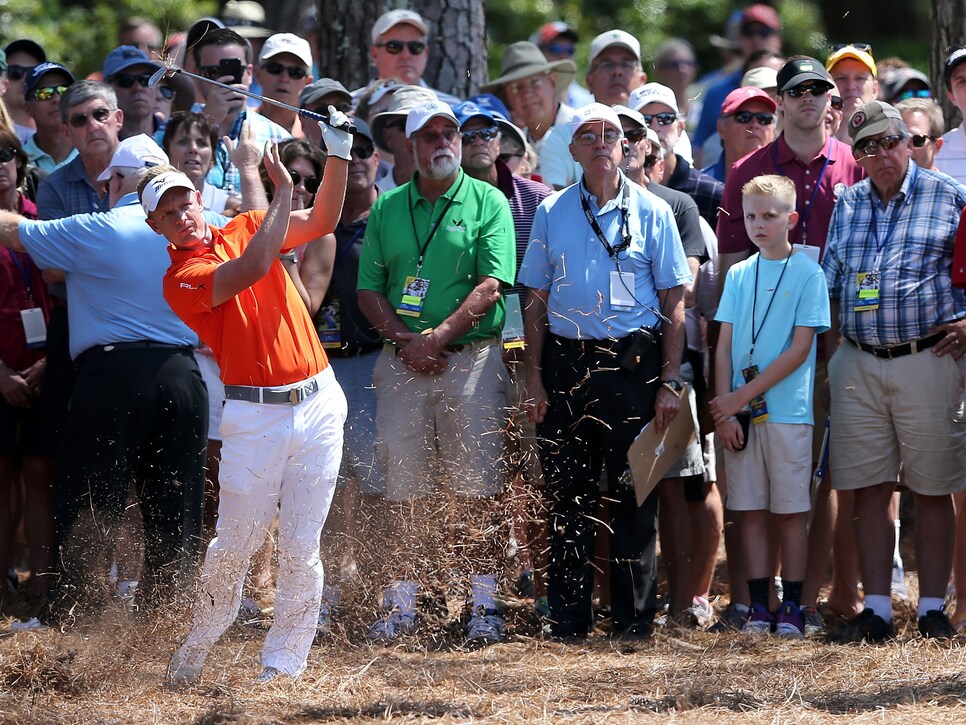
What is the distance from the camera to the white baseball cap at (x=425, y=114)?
25.0ft

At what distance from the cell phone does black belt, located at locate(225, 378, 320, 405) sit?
3074 mm

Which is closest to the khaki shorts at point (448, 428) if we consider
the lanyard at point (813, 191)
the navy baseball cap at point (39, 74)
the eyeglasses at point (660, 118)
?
the lanyard at point (813, 191)

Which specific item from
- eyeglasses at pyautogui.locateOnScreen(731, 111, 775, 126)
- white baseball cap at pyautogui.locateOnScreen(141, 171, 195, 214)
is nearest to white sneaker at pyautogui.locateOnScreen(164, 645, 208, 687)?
white baseball cap at pyautogui.locateOnScreen(141, 171, 195, 214)

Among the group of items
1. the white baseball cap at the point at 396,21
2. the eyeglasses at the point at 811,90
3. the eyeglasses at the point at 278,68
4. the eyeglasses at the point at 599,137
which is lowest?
the eyeglasses at the point at 599,137

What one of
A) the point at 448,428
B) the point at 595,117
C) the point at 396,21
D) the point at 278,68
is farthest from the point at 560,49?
the point at 448,428

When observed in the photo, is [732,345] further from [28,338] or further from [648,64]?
[648,64]

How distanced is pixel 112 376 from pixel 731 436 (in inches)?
126

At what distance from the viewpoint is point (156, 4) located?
15742mm

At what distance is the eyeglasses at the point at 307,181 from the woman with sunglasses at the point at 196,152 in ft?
1.46

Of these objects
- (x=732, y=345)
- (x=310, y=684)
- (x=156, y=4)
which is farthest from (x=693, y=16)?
(x=310, y=684)

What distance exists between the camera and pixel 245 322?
624 cm

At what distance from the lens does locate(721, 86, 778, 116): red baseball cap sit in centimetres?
878

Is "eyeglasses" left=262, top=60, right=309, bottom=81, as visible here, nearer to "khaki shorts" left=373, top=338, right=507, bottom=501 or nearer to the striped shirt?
"khaki shorts" left=373, top=338, right=507, bottom=501

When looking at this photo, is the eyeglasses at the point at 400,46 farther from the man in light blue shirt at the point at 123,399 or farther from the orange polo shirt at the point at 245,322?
the orange polo shirt at the point at 245,322
